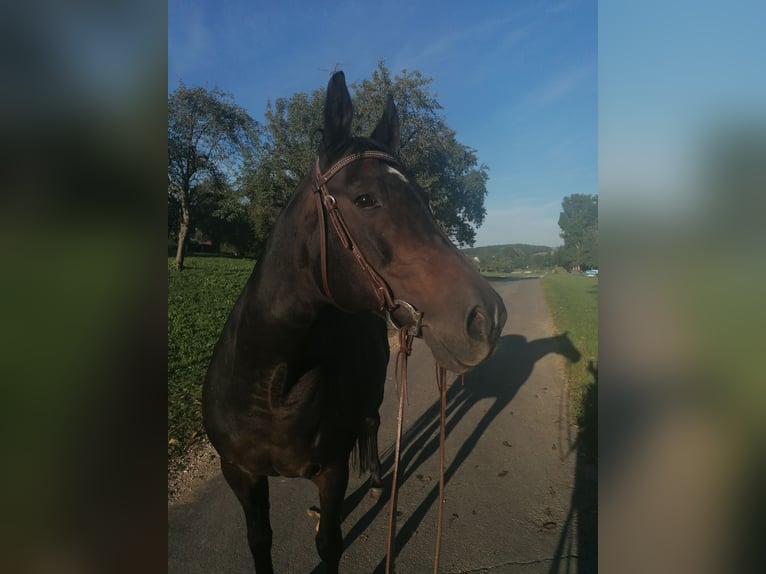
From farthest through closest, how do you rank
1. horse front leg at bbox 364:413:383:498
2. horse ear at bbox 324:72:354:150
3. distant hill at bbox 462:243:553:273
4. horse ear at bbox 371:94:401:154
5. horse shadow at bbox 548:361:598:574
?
1. distant hill at bbox 462:243:553:273
2. horse front leg at bbox 364:413:383:498
3. horse shadow at bbox 548:361:598:574
4. horse ear at bbox 371:94:401:154
5. horse ear at bbox 324:72:354:150

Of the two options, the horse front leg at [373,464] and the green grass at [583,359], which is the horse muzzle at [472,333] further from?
the horse front leg at [373,464]

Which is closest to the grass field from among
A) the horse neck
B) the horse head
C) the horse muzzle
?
the horse muzzle

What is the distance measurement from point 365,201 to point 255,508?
2.17 meters

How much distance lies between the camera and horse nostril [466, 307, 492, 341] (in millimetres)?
1496

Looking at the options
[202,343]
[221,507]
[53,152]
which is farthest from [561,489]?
[202,343]

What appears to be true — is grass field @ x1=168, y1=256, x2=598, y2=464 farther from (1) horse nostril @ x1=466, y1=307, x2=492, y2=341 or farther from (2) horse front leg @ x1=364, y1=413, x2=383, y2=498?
(2) horse front leg @ x1=364, y1=413, x2=383, y2=498

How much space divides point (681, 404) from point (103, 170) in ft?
4.23

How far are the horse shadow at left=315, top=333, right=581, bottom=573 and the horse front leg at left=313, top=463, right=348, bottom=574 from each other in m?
0.74

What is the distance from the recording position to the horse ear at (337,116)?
72.3 inches

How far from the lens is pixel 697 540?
1.00m

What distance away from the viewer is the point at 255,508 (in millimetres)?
2736

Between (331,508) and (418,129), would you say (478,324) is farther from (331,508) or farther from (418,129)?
(418,129)

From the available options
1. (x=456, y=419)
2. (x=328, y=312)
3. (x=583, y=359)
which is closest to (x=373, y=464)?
(x=456, y=419)

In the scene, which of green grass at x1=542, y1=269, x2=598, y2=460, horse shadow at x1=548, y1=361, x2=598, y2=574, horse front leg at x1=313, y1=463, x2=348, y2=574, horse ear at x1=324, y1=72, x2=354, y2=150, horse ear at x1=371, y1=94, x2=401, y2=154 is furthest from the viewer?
green grass at x1=542, y1=269, x2=598, y2=460
